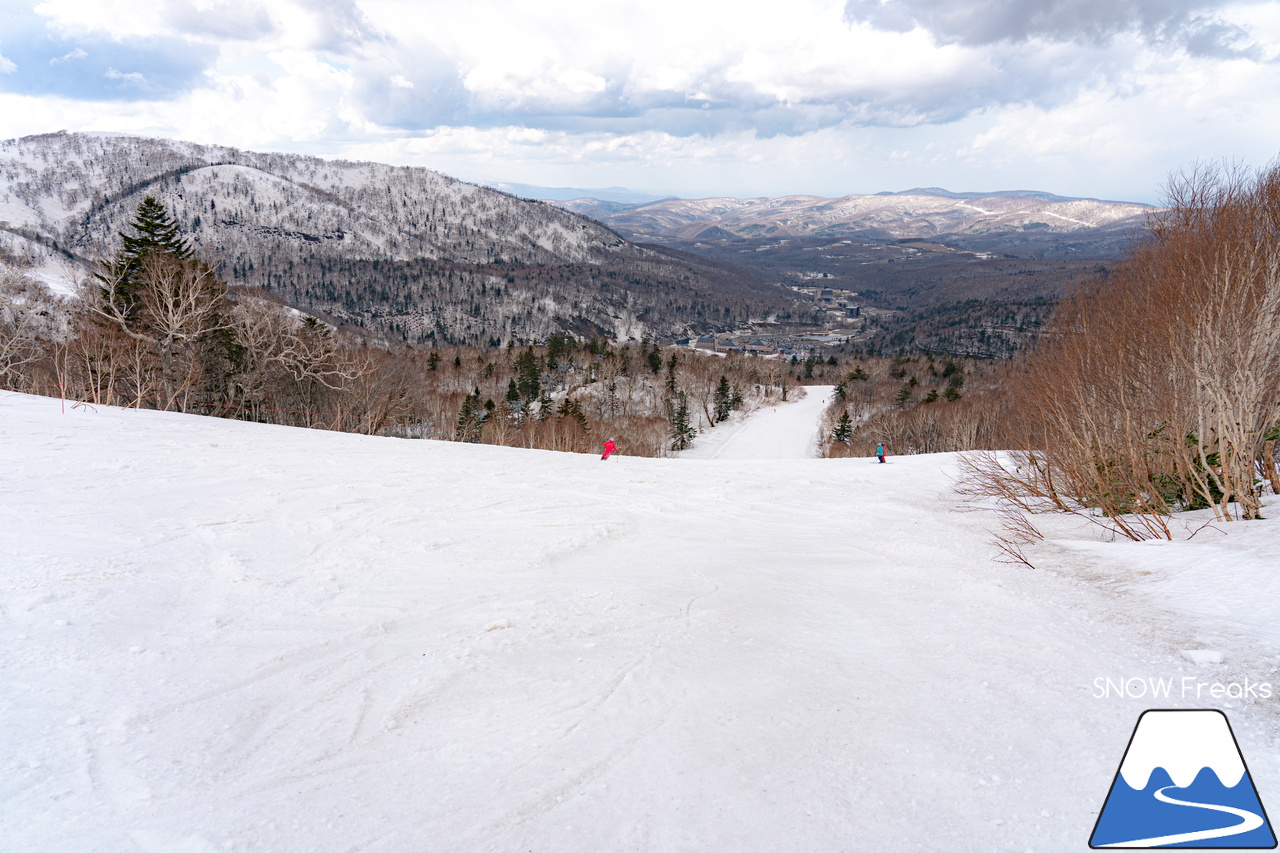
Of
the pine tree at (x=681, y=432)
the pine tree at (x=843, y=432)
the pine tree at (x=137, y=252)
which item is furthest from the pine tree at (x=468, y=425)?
the pine tree at (x=843, y=432)

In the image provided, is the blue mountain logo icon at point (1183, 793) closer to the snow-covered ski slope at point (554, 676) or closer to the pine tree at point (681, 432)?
the snow-covered ski slope at point (554, 676)

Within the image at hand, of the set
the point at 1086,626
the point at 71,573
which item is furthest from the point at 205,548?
the point at 1086,626

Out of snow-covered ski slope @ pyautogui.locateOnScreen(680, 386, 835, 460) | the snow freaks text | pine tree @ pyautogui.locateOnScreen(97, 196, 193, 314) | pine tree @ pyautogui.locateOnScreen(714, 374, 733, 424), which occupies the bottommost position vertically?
snow-covered ski slope @ pyautogui.locateOnScreen(680, 386, 835, 460)

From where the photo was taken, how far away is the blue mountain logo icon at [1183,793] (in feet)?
9.80

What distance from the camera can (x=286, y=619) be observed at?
6066mm

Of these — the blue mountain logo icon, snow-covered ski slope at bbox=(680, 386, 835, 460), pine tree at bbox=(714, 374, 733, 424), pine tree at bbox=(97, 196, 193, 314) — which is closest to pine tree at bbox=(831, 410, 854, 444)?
snow-covered ski slope at bbox=(680, 386, 835, 460)

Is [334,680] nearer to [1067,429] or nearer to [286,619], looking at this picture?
[286,619]

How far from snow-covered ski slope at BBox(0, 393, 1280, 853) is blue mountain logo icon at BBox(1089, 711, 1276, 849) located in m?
0.24

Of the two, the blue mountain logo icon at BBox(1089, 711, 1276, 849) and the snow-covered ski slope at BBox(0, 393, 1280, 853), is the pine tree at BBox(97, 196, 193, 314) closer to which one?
the snow-covered ski slope at BBox(0, 393, 1280, 853)

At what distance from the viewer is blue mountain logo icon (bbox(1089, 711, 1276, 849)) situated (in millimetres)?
2988

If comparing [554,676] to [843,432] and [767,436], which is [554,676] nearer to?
[843,432]

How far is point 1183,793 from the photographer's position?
317 centimetres

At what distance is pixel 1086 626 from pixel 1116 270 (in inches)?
531

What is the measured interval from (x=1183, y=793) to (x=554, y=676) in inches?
162
